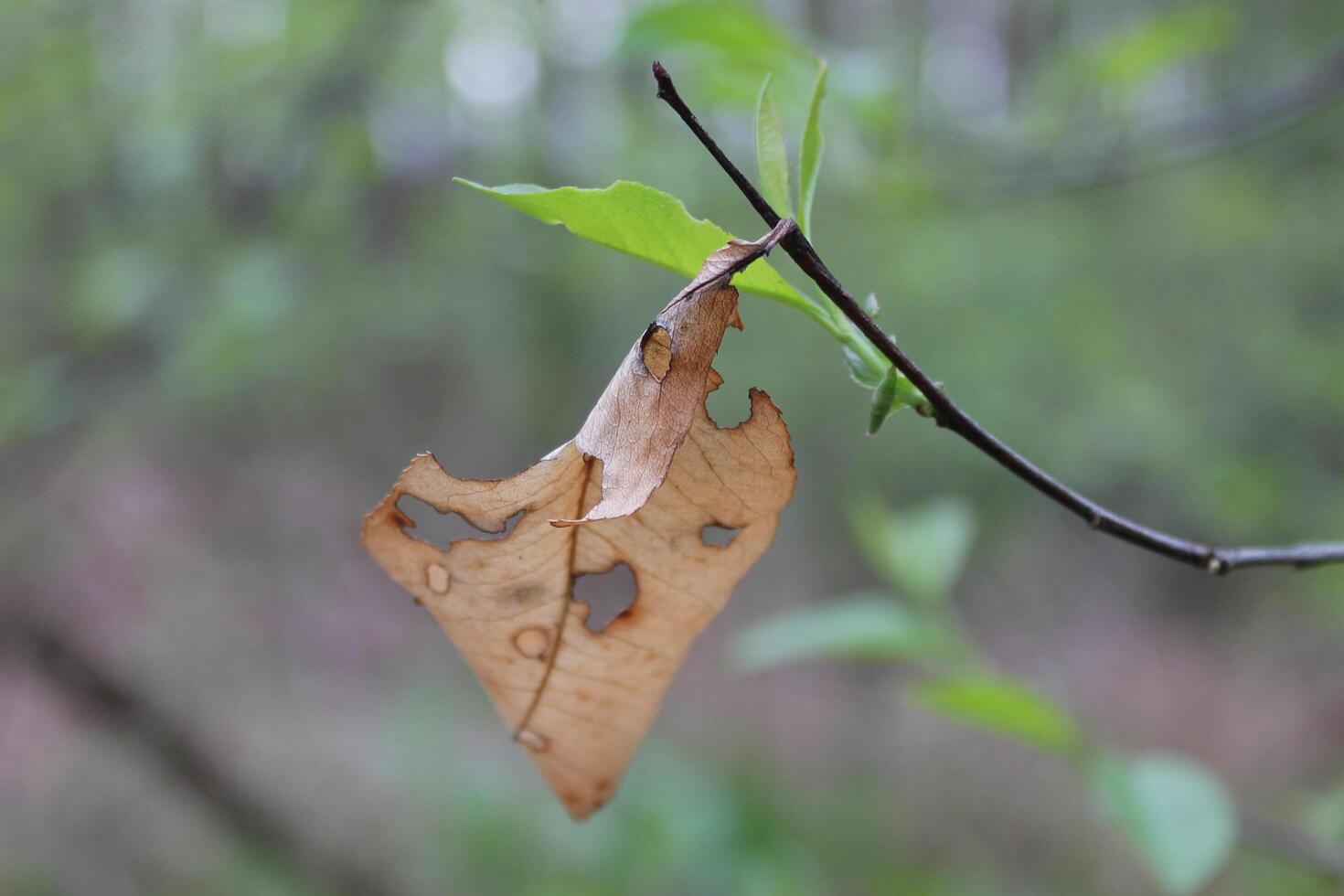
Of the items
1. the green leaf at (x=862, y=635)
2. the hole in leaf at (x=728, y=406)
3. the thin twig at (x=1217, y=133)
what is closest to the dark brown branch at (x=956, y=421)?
the green leaf at (x=862, y=635)

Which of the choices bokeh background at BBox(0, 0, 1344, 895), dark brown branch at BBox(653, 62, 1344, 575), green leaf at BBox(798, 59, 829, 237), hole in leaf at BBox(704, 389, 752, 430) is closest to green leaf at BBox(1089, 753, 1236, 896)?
dark brown branch at BBox(653, 62, 1344, 575)

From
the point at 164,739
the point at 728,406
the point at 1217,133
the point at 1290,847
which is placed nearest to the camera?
the point at 1290,847

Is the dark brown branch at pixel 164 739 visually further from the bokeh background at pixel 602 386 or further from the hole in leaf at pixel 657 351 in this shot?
the hole in leaf at pixel 657 351

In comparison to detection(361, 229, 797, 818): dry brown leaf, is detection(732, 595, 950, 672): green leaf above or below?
above

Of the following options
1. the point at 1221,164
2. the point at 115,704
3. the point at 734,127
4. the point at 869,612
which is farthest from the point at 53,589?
the point at 1221,164

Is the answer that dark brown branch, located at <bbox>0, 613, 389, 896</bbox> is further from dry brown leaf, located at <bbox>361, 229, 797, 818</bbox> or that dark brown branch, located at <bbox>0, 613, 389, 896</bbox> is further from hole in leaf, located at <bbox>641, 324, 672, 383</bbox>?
hole in leaf, located at <bbox>641, 324, 672, 383</bbox>

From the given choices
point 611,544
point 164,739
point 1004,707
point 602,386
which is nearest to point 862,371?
point 611,544

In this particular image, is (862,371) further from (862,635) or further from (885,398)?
(862,635)
